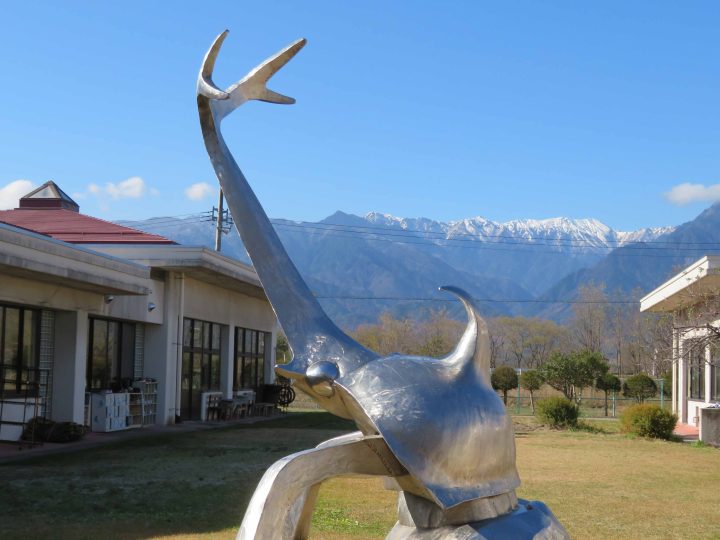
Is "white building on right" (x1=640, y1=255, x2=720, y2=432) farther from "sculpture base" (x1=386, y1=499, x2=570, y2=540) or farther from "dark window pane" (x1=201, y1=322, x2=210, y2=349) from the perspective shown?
"sculpture base" (x1=386, y1=499, x2=570, y2=540)

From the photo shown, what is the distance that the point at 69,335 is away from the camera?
1870 cm

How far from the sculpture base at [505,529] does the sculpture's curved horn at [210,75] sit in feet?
7.23

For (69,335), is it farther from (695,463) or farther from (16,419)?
(695,463)

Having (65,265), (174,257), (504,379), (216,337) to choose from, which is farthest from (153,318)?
(504,379)

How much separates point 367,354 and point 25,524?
6.37m

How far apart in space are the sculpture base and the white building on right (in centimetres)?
1393

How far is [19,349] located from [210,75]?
1450 cm

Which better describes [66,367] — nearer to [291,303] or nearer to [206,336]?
[206,336]

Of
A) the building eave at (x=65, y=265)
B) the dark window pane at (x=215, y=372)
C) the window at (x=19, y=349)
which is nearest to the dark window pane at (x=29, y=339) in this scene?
the window at (x=19, y=349)

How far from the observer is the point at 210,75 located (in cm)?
448

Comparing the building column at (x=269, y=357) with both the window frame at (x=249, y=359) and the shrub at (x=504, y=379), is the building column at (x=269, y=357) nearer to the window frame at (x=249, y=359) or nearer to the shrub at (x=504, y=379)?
the window frame at (x=249, y=359)

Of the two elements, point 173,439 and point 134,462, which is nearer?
point 134,462

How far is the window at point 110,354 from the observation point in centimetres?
2058

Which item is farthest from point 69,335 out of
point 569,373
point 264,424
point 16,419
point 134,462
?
point 569,373
